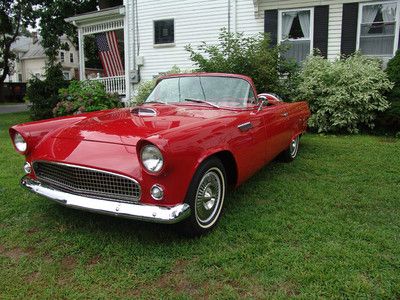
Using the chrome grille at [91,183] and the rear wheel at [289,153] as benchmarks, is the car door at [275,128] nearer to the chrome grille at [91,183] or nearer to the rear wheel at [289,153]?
the rear wheel at [289,153]

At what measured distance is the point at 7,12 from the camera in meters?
23.2

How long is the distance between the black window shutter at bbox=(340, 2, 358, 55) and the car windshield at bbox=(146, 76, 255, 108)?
7.33m

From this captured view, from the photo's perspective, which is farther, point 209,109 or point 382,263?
point 209,109

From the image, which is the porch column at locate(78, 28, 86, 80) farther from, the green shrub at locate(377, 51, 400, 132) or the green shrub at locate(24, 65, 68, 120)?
the green shrub at locate(377, 51, 400, 132)

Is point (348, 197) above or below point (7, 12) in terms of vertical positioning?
below

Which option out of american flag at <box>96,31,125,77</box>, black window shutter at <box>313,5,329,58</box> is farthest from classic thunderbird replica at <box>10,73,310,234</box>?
american flag at <box>96,31,125,77</box>

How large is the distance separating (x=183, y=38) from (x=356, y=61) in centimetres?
615

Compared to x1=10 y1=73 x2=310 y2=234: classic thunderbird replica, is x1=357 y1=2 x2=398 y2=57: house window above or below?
above

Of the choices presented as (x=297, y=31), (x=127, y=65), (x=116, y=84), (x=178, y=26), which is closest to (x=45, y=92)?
(x=116, y=84)

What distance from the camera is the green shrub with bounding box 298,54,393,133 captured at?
8.16 meters

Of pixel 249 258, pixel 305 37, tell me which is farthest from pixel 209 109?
pixel 305 37

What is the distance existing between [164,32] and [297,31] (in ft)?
15.9

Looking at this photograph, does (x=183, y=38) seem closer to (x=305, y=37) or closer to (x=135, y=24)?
(x=135, y=24)

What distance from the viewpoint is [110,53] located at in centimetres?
1459
